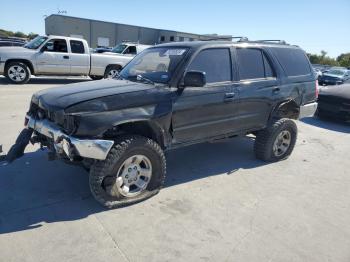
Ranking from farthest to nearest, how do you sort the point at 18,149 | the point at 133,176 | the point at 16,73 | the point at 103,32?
the point at 103,32, the point at 16,73, the point at 18,149, the point at 133,176

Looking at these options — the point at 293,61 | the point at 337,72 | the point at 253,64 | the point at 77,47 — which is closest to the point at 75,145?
the point at 253,64

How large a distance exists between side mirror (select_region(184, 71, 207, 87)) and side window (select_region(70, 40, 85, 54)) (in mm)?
10193

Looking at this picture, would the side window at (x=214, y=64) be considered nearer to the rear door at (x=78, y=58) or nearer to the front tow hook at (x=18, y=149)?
the front tow hook at (x=18, y=149)

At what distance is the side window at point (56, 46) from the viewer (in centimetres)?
1247

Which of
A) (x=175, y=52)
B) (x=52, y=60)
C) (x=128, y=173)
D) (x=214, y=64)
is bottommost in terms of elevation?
(x=128, y=173)

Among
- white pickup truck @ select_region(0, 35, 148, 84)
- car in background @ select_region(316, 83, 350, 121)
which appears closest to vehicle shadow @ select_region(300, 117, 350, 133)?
car in background @ select_region(316, 83, 350, 121)

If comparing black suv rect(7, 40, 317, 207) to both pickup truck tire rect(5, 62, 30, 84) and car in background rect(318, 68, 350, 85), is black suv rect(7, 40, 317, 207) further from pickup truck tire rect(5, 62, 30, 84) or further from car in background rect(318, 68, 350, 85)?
car in background rect(318, 68, 350, 85)

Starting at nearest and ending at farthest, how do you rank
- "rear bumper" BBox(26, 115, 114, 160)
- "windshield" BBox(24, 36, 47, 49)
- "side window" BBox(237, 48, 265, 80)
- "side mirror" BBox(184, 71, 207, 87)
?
"rear bumper" BBox(26, 115, 114, 160)
"side mirror" BBox(184, 71, 207, 87)
"side window" BBox(237, 48, 265, 80)
"windshield" BBox(24, 36, 47, 49)

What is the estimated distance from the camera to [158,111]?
3.92 m

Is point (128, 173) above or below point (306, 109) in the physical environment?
below

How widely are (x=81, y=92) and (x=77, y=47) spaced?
1012 cm

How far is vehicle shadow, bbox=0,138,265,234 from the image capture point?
353cm

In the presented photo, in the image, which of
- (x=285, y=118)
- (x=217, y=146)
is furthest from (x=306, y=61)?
(x=217, y=146)

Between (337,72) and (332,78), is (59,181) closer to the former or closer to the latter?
(332,78)
